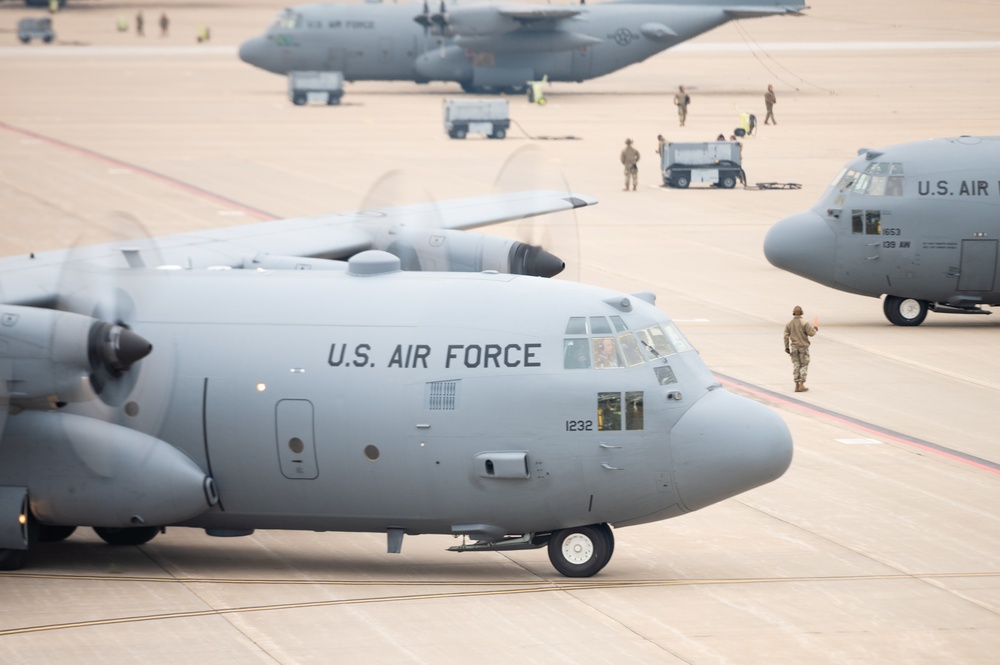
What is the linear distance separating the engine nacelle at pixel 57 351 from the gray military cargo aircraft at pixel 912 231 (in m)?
22.2

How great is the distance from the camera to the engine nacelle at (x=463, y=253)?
21953mm

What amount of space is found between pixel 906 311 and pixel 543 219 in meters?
16.5

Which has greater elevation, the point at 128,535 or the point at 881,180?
the point at 881,180

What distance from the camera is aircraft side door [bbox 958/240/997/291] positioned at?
3428cm

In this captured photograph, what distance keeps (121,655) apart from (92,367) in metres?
3.29

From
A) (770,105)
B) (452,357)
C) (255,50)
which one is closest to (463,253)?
(452,357)

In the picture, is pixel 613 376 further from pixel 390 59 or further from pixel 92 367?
pixel 390 59

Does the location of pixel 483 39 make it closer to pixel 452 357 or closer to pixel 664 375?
pixel 452 357

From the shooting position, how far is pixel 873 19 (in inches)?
3740

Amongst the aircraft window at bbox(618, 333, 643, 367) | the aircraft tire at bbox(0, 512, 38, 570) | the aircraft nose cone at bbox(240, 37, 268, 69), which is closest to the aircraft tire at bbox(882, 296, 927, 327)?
the aircraft window at bbox(618, 333, 643, 367)

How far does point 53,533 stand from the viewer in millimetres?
20500

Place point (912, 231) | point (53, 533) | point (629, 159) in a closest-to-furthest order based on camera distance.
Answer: point (53, 533) → point (912, 231) → point (629, 159)

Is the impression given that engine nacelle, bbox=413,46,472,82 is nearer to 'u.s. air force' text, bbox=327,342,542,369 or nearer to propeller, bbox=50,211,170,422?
propeller, bbox=50,211,170,422

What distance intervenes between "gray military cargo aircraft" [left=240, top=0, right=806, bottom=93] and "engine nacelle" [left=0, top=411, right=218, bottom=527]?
66.0 metres
